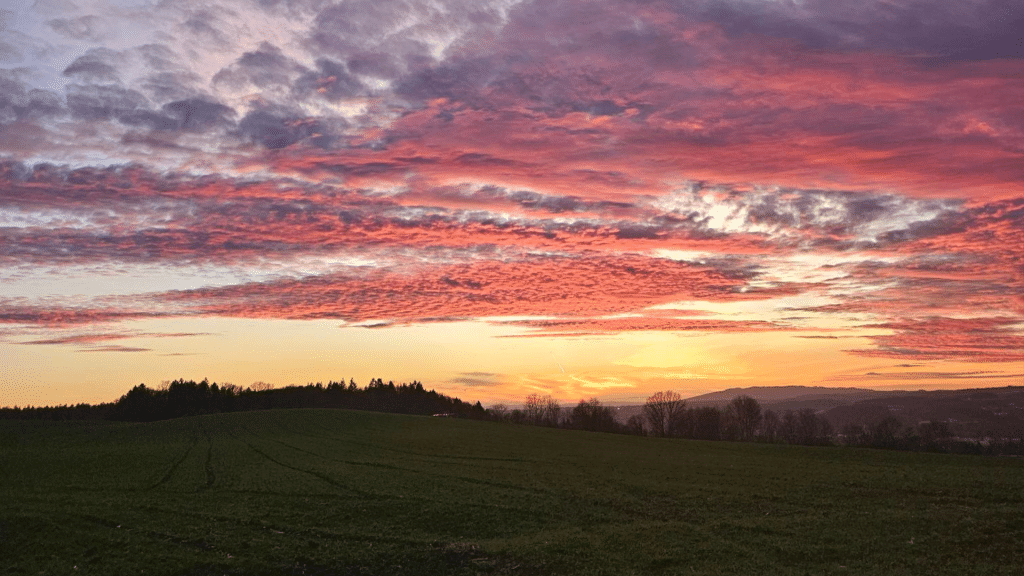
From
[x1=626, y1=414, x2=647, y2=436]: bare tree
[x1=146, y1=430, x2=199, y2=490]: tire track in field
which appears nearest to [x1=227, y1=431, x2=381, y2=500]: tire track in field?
[x1=146, y1=430, x2=199, y2=490]: tire track in field

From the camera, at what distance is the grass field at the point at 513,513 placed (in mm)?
30172

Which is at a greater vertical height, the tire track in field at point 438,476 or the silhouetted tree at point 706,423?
the tire track in field at point 438,476

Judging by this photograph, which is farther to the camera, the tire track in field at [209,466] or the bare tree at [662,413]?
the bare tree at [662,413]

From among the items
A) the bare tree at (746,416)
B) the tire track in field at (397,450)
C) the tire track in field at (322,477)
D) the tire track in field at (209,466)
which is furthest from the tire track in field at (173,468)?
the bare tree at (746,416)

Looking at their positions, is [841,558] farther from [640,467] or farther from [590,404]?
[590,404]

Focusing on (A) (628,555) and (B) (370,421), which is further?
(B) (370,421)

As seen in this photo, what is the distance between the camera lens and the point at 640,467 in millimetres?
62000

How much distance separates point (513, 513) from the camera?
4050 centimetres

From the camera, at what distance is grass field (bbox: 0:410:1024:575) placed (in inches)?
1188

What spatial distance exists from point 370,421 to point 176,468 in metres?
58.9

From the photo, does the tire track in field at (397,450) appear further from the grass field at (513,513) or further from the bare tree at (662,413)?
the bare tree at (662,413)

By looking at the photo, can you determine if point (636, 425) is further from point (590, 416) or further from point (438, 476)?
point (438, 476)

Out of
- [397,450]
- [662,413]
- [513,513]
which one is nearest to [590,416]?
[662,413]

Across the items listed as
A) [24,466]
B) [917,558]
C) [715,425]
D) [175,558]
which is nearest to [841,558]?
[917,558]
